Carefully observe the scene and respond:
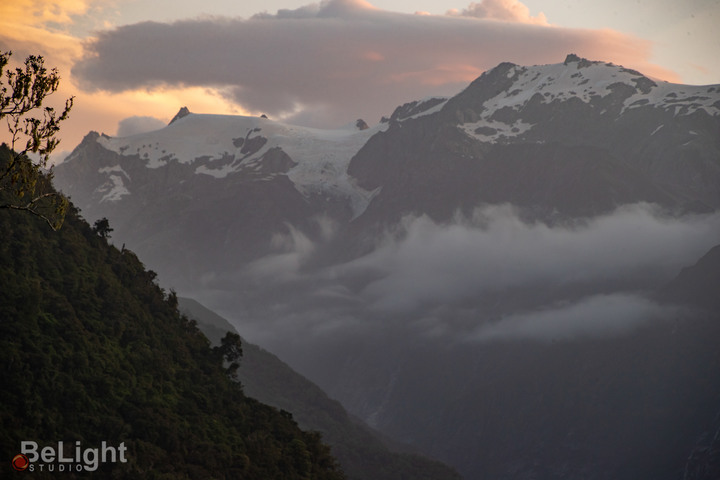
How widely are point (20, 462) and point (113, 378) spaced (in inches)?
1228

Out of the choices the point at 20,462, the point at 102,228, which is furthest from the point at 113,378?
the point at 102,228

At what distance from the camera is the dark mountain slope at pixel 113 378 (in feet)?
385

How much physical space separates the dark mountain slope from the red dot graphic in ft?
2.65

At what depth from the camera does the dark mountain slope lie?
117375 mm

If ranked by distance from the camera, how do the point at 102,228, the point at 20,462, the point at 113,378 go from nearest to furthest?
1. the point at 20,462
2. the point at 113,378
3. the point at 102,228

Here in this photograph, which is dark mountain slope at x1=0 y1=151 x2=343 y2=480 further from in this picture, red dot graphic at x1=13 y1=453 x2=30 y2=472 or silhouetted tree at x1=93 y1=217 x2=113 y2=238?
silhouetted tree at x1=93 y1=217 x2=113 y2=238

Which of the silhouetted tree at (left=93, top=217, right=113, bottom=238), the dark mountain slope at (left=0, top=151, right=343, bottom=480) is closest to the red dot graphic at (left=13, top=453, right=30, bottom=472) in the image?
the dark mountain slope at (left=0, top=151, right=343, bottom=480)

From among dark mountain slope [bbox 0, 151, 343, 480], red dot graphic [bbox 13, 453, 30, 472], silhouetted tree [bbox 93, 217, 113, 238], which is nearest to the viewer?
red dot graphic [bbox 13, 453, 30, 472]

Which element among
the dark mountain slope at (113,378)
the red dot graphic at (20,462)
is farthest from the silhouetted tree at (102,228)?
the red dot graphic at (20,462)

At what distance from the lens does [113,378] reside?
5133 inches

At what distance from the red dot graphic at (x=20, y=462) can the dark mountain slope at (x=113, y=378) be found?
806 mm

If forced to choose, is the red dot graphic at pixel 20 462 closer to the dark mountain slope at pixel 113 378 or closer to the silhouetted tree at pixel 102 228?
the dark mountain slope at pixel 113 378

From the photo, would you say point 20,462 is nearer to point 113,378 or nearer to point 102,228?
point 113,378

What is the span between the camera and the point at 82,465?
367 feet
